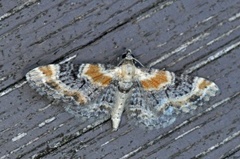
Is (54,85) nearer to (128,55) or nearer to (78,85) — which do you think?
(78,85)

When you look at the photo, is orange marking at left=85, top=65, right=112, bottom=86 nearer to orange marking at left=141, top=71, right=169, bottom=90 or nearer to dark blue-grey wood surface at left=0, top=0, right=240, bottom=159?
dark blue-grey wood surface at left=0, top=0, right=240, bottom=159

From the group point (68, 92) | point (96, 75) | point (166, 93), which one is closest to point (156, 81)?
point (166, 93)

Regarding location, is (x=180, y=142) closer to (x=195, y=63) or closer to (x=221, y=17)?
(x=195, y=63)

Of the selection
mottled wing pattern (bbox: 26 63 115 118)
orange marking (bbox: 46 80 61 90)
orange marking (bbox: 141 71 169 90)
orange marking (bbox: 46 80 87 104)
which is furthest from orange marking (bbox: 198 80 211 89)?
orange marking (bbox: 46 80 61 90)

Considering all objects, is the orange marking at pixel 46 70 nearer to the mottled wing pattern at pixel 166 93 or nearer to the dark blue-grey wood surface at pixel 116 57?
the dark blue-grey wood surface at pixel 116 57

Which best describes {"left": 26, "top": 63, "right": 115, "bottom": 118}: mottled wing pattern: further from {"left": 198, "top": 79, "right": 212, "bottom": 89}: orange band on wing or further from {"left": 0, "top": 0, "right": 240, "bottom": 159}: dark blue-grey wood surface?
{"left": 198, "top": 79, "right": 212, "bottom": 89}: orange band on wing

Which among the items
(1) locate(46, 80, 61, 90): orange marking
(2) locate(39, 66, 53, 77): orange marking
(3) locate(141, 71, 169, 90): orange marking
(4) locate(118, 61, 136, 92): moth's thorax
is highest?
(2) locate(39, 66, 53, 77): orange marking

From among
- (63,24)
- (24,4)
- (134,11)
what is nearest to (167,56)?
(134,11)

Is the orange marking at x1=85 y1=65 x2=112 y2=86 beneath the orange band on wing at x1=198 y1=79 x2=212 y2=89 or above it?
above
